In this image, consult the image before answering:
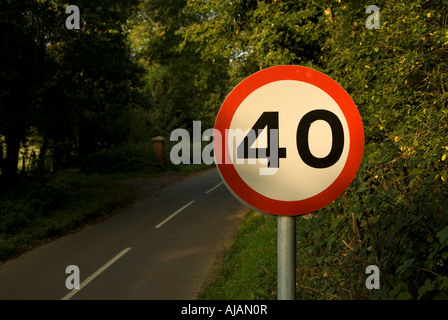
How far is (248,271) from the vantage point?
24.6 feet

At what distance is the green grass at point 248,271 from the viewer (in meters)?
6.52

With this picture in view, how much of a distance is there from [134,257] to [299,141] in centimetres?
859

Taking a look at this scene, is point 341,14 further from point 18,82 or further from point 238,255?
point 18,82

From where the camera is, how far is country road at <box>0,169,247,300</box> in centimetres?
769

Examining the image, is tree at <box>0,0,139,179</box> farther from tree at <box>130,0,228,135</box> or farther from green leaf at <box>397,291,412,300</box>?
tree at <box>130,0,228,135</box>

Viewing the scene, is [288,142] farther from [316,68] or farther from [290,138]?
[316,68]

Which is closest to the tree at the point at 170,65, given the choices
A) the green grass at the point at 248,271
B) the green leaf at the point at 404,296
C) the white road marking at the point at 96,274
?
the white road marking at the point at 96,274

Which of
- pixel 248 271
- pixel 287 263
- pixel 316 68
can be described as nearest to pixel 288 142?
pixel 287 263

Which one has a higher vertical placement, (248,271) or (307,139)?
(307,139)

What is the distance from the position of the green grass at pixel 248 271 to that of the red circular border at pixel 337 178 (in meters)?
4.60

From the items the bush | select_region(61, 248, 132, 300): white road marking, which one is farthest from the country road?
the bush

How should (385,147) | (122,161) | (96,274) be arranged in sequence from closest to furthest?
(385,147) → (96,274) → (122,161)

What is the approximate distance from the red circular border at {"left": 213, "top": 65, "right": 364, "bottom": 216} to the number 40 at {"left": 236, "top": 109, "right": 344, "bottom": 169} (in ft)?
0.19

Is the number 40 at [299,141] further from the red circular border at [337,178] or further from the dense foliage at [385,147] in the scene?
the dense foliage at [385,147]
